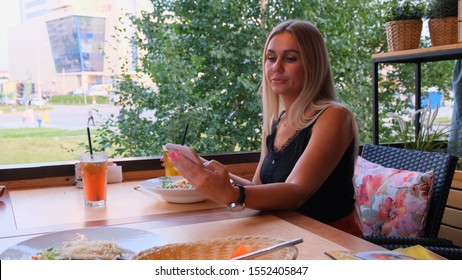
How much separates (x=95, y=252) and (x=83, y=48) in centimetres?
267

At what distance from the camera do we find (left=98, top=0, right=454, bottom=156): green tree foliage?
11.6ft

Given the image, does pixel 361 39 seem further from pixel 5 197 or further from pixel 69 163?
pixel 5 197

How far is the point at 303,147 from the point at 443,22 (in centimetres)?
137

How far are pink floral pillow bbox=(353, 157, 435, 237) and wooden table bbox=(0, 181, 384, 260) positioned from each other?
0.53 metres

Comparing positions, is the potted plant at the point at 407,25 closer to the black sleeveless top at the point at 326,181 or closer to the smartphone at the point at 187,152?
the black sleeveless top at the point at 326,181

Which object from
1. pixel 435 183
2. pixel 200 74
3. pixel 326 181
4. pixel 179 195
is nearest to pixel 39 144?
pixel 200 74

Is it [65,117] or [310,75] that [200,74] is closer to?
[65,117]

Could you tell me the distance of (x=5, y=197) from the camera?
1939 millimetres

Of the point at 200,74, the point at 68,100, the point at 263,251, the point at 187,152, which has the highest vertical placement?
the point at 200,74

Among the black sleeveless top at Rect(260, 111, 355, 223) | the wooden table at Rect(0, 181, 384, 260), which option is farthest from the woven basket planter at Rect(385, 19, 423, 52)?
the wooden table at Rect(0, 181, 384, 260)

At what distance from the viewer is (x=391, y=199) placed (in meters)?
1.85

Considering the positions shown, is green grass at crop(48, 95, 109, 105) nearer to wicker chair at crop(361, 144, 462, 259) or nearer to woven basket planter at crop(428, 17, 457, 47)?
wicker chair at crop(361, 144, 462, 259)

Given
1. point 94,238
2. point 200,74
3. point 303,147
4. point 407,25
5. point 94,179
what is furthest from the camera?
point 200,74

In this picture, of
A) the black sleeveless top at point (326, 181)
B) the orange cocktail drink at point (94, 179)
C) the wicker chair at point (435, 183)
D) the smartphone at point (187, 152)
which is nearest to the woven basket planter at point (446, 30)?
the wicker chair at point (435, 183)
